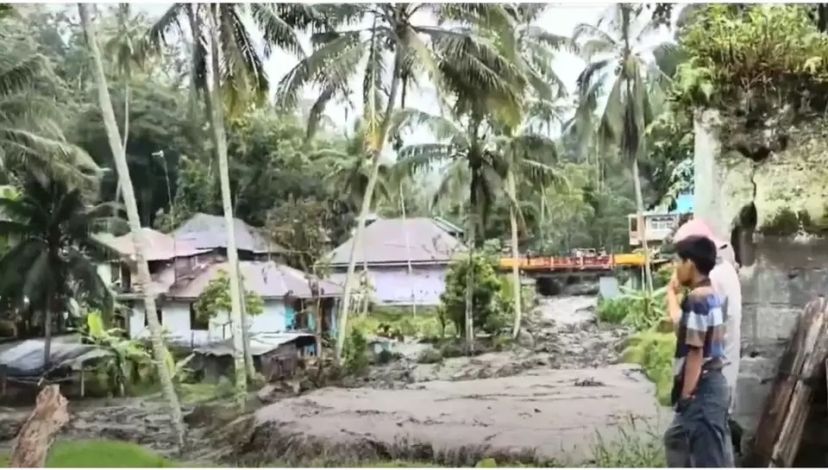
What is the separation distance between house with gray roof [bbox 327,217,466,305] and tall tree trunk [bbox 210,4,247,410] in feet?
0.98

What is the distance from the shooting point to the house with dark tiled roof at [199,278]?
3230mm

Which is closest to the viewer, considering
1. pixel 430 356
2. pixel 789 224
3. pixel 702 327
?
pixel 702 327

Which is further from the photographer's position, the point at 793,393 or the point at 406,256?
the point at 406,256

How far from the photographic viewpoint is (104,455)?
325 centimetres

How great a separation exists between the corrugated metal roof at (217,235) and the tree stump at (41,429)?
0.63m

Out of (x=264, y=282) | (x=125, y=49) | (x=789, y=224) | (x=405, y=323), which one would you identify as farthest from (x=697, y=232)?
(x=125, y=49)

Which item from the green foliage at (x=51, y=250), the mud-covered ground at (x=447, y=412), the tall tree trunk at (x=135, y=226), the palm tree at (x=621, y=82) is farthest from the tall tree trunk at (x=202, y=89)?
the palm tree at (x=621, y=82)

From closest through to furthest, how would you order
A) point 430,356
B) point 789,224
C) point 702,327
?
point 702,327, point 789,224, point 430,356

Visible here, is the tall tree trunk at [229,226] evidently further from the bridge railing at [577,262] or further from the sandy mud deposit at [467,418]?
the bridge railing at [577,262]

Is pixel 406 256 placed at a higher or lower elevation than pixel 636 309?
higher

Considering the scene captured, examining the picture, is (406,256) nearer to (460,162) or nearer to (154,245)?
(460,162)

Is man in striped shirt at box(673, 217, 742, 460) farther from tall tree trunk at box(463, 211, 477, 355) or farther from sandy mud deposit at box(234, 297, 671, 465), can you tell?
tall tree trunk at box(463, 211, 477, 355)

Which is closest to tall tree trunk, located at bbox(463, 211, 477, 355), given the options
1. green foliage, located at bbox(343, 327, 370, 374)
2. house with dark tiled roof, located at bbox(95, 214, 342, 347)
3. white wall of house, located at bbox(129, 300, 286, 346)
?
green foliage, located at bbox(343, 327, 370, 374)

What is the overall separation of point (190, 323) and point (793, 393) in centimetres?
184
